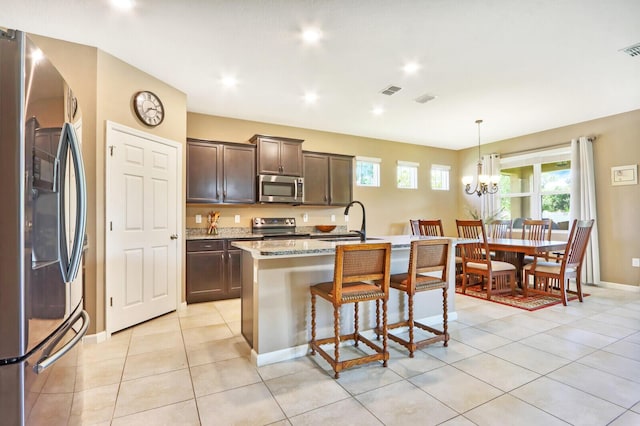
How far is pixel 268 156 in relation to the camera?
15.6ft

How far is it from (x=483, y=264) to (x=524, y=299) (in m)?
0.65

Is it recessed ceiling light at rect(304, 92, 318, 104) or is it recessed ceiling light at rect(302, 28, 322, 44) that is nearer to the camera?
recessed ceiling light at rect(302, 28, 322, 44)

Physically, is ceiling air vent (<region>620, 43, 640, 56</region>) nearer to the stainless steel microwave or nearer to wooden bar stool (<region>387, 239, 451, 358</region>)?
wooden bar stool (<region>387, 239, 451, 358</region>)

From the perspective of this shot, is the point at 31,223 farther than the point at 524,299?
No

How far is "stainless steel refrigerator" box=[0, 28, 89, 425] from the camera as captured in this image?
3.19 ft

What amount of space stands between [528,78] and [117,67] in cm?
436

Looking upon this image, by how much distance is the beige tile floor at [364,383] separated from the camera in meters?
1.75

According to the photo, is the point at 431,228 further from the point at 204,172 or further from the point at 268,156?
the point at 204,172

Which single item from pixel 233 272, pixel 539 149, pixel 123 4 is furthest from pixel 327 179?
pixel 539 149

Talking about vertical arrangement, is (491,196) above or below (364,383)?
above

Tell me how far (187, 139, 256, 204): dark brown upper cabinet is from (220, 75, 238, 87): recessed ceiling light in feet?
3.10

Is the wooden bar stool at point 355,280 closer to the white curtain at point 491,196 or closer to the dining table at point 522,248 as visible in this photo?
the dining table at point 522,248

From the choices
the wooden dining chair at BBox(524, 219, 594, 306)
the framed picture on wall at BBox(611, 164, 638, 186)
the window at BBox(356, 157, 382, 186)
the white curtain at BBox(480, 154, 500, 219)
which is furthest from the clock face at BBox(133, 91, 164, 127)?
the framed picture on wall at BBox(611, 164, 638, 186)

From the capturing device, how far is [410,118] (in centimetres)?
502
